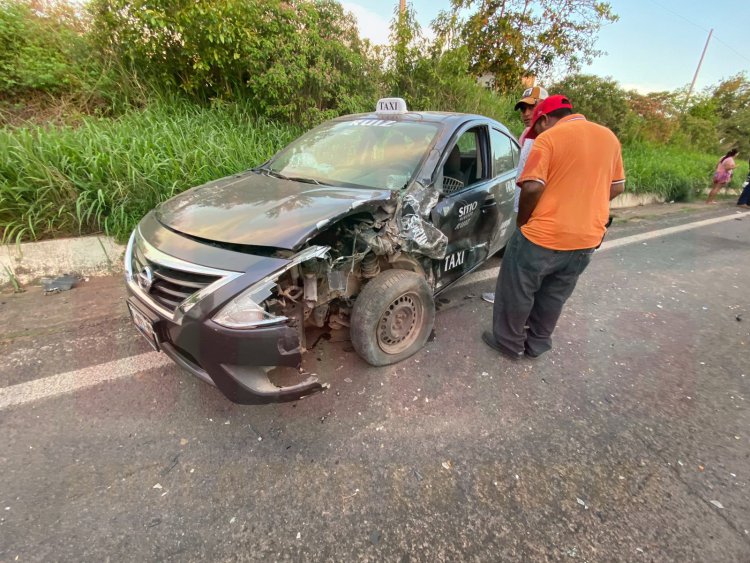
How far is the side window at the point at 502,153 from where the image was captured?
10.7 feet

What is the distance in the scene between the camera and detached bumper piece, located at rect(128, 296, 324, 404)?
1.58m

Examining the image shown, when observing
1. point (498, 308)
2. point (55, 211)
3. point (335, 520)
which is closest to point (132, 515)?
point (335, 520)

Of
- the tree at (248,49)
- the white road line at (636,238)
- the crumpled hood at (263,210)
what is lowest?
the white road line at (636,238)

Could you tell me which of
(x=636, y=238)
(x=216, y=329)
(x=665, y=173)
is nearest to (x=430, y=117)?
(x=216, y=329)

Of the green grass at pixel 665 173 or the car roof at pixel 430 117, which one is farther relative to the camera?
the green grass at pixel 665 173

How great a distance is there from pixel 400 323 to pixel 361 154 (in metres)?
1.31

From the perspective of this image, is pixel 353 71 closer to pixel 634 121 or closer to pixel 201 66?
pixel 201 66

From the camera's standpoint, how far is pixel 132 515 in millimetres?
1506

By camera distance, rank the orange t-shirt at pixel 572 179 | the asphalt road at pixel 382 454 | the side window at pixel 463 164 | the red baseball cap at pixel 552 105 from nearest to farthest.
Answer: the asphalt road at pixel 382 454, the orange t-shirt at pixel 572 179, the red baseball cap at pixel 552 105, the side window at pixel 463 164

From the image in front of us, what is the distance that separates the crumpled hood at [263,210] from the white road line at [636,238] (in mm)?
1950

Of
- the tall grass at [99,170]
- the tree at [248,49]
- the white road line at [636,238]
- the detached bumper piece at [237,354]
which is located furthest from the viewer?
the tree at [248,49]

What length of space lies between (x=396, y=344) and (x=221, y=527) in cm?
138

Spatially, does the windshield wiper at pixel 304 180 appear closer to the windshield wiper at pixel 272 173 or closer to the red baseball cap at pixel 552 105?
the windshield wiper at pixel 272 173

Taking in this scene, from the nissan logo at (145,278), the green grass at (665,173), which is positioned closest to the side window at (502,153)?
the nissan logo at (145,278)
